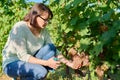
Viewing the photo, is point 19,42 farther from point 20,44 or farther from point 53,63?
point 53,63

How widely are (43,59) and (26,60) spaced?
0.26 meters

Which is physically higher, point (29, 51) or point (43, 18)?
point (43, 18)

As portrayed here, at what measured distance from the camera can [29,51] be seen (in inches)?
164

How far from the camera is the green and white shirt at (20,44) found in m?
3.95

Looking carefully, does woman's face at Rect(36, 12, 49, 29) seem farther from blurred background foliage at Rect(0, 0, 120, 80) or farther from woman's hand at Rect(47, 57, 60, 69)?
woman's hand at Rect(47, 57, 60, 69)

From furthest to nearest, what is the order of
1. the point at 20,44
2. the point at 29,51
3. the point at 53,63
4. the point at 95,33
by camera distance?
1. the point at 29,51
2. the point at 20,44
3. the point at 53,63
4. the point at 95,33

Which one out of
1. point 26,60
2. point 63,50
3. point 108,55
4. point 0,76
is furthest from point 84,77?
point 0,76

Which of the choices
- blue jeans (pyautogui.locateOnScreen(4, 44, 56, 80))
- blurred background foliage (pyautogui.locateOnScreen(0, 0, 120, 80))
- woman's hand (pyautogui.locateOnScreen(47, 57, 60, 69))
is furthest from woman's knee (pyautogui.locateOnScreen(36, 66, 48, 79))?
blurred background foliage (pyautogui.locateOnScreen(0, 0, 120, 80))

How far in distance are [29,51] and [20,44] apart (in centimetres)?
24

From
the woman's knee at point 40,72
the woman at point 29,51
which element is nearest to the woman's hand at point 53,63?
the woman at point 29,51

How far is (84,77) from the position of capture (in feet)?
13.8

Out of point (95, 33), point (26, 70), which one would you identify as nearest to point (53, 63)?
point (26, 70)

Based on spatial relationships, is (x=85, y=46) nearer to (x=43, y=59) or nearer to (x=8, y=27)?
(x=43, y=59)

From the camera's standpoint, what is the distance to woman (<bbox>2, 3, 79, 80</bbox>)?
12.8 feet
